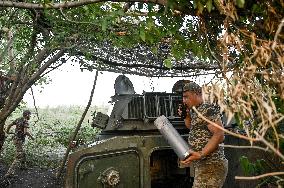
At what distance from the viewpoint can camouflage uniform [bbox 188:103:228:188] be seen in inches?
178

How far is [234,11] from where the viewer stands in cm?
246

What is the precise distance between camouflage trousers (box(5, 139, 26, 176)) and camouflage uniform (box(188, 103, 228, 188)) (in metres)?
8.11

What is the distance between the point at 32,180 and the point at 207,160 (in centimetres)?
802

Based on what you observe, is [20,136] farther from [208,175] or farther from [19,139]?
[208,175]

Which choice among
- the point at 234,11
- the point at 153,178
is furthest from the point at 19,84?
the point at 234,11

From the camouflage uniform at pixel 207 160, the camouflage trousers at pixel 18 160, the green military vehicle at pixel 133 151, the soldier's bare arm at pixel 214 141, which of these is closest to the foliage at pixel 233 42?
the soldier's bare arm at pixel 214 141

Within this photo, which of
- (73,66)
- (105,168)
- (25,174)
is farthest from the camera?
(25,174)

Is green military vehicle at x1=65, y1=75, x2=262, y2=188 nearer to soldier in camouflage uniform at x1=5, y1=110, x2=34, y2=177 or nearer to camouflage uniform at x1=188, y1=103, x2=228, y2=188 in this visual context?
camouflage uniform at x1=188, y1=103, x2=228, y2=188

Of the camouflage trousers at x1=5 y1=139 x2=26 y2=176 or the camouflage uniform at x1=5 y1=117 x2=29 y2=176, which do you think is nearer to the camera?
the camouflage trousers at x1=5 y1=139 x2=26 y2=176

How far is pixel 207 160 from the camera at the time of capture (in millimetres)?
4512

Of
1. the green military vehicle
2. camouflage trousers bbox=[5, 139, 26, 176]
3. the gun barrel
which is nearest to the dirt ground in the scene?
camouflage trousers bbox=[5, 139, 26, 176]

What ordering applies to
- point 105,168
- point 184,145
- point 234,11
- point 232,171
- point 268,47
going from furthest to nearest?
point 232,171, point 105,168, point 184,145, point 234,11, point 268,47

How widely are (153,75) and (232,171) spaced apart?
17.1ft

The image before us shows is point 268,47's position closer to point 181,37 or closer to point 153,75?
point 181,37
